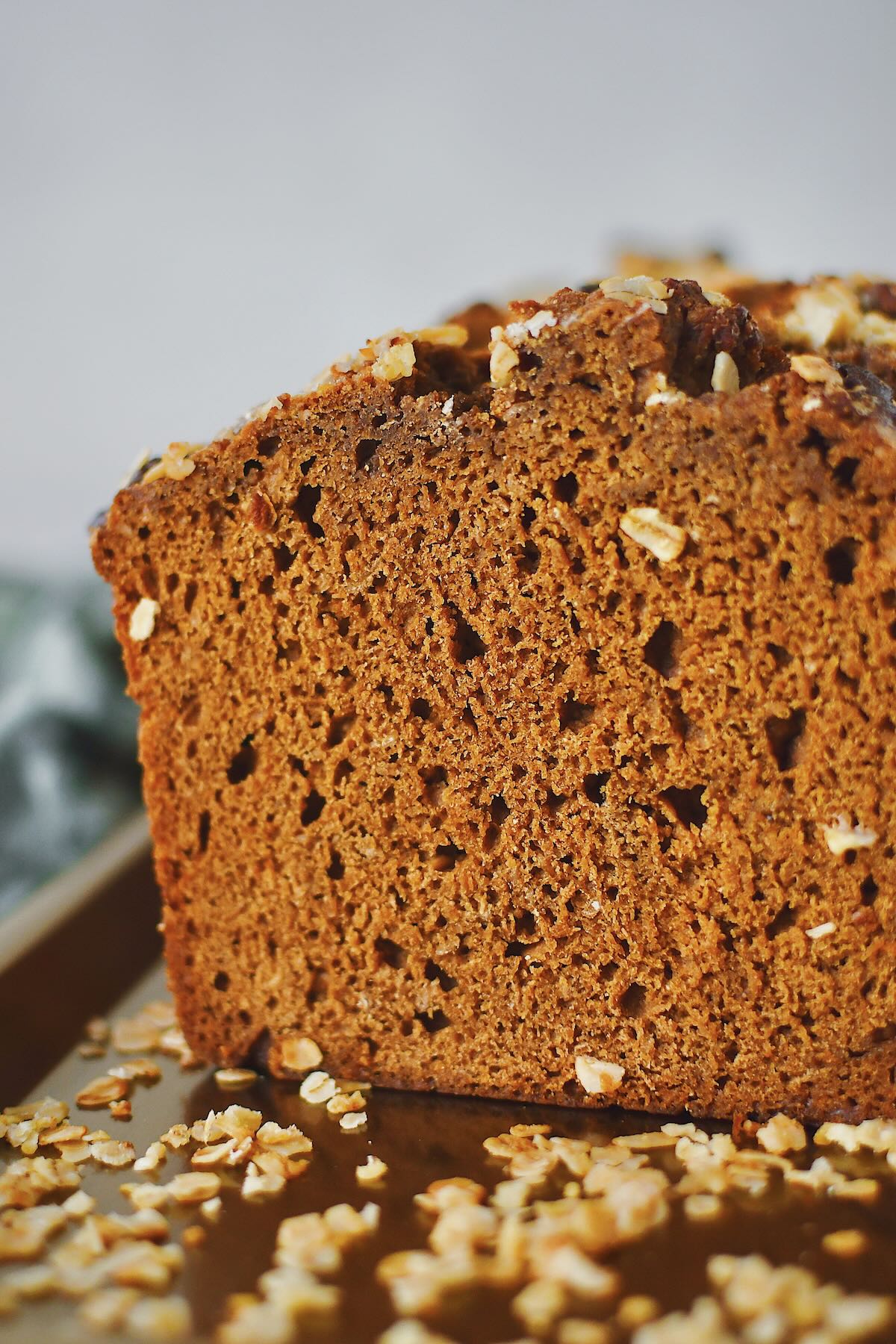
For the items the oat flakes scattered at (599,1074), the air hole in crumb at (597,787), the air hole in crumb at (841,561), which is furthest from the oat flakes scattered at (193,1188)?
the air hole in crumb at (841,561)

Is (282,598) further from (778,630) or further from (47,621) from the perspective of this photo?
(47,621)

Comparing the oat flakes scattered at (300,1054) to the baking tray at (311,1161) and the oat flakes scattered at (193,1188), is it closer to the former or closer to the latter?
the baking tray at (311,1161)

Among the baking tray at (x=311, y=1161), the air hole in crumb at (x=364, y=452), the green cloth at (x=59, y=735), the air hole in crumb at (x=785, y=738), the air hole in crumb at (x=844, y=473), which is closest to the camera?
the baking tray at (x=311, y=1161)

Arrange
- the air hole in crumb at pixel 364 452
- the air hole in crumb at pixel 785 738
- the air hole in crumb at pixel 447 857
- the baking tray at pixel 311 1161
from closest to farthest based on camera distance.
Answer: the baking tray at pixel 311 1161, the air hole in crumb at pixel 785 738, the air hole in crumb at pixel 364 452, the air hole in crumb at pixel 447 857

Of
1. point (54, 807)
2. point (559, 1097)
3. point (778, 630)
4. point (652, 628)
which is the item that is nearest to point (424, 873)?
point (559, 1097)

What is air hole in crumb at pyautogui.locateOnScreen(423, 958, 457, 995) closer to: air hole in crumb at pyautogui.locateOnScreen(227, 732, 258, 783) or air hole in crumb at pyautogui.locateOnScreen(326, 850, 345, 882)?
air hole in crumb at pyautogui.locateOnScreen(326, 850, 345, 882)
